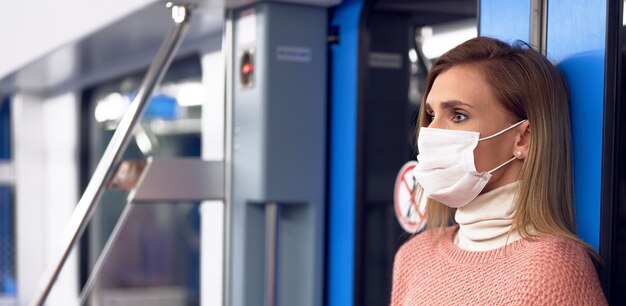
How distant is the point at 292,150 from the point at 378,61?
376mm

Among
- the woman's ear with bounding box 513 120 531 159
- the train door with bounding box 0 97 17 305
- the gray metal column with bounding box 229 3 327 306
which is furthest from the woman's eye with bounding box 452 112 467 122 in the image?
the train door with bounding box 0 97 17 305

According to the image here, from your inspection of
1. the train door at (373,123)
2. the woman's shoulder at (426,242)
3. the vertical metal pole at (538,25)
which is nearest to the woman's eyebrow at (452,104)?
the vertical metal pole at (538,25)

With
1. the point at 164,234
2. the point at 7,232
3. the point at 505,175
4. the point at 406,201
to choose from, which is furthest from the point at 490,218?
the point at 164,234

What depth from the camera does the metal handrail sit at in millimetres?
2428

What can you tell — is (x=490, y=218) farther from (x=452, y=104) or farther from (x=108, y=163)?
(x=108, y=163)

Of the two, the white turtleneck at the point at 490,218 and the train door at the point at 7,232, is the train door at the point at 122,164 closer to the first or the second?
the train door at the point at 7,232

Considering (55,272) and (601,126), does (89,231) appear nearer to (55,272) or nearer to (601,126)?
(55,272)

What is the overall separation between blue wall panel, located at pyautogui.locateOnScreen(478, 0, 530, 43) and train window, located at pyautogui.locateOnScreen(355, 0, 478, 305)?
0.65 m

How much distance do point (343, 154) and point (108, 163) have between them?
0.70 metres

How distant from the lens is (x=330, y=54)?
2715 millimetres

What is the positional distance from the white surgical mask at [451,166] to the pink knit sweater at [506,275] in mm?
137

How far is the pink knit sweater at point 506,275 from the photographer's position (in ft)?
5.08

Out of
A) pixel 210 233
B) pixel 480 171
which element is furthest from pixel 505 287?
pixel 210 233

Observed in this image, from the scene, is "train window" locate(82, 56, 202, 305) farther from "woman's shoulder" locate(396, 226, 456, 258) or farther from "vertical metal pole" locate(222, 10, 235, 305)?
"woman's shoulder" locate(396, 226, 456, 258)
